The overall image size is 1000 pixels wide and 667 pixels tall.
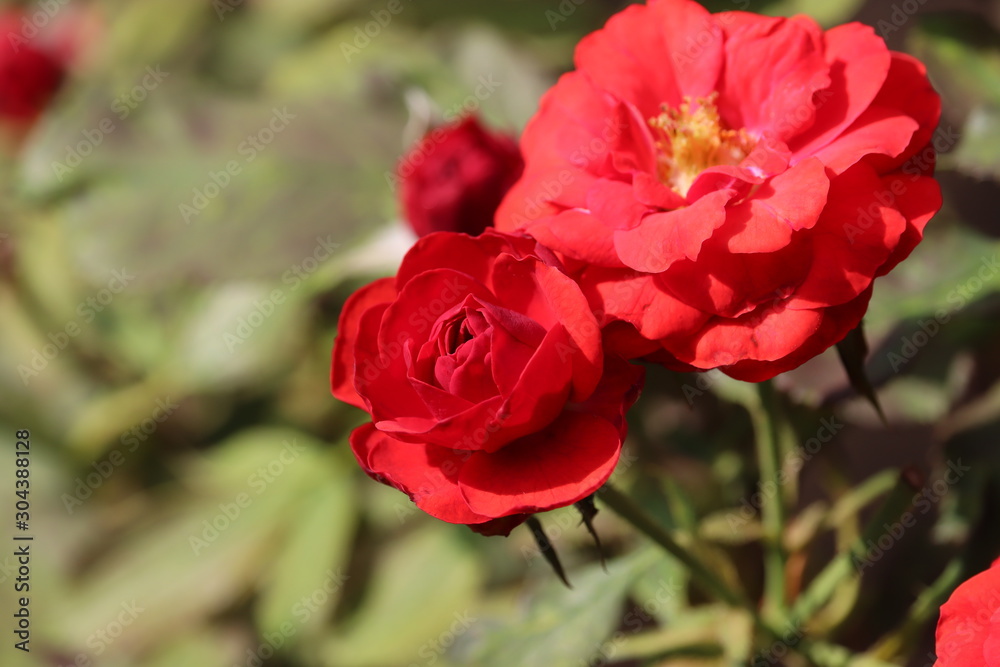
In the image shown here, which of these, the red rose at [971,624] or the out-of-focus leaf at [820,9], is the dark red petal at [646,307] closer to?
the red rose at [971,624]

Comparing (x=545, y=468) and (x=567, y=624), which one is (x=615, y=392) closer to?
(x=545, y=468)

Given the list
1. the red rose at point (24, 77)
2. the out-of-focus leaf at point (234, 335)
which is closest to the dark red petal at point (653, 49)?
the out-of-focus leaf at point (234, 335)

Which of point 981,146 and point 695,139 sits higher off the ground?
point 695,139

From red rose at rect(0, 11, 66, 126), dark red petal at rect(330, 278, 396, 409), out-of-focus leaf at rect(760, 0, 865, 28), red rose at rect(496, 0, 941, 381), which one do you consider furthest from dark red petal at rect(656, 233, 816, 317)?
red rose at rect(0, 11, 66, 126)

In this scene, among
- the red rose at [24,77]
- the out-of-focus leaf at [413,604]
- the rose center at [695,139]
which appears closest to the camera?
the rose center at [695,139]

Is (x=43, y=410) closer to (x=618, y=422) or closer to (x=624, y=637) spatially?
(x=624, y=637)

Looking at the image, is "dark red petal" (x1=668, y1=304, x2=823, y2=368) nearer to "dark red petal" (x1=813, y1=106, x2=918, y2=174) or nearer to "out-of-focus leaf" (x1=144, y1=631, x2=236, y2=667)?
"dark red petal" (x1=813, y1=106, x2=918, y2=174)

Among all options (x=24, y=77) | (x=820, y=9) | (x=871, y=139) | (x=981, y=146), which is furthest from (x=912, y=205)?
(x=24, y=77)
